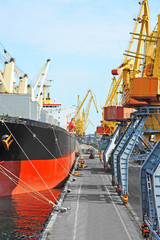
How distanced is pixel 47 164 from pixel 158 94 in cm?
1241

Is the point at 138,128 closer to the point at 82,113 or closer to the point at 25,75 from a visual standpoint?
the point at 25,75

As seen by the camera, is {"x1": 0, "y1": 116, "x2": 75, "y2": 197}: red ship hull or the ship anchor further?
{"x1": 0, "y1": 116, "x2": 75, "y2": 197}: red ship hull

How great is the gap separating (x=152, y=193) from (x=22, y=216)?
9368mm

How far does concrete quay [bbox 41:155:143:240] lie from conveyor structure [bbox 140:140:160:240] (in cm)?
114

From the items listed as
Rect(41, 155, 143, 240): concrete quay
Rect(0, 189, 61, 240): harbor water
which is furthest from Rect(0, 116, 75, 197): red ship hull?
Rect(41, 155, 143, 240): concrete quay

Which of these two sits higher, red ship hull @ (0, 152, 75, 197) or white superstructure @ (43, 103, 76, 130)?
white superstructure @ (43, 103, 76, 130)

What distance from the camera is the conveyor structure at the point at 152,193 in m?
12.8

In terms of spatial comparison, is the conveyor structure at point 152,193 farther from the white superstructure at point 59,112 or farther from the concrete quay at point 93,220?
the white superstructure at point 59,112

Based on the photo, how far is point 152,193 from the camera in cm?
1309

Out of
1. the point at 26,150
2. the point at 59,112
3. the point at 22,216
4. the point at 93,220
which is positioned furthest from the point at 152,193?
the point at 59,112

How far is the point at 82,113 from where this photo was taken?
13200 cm

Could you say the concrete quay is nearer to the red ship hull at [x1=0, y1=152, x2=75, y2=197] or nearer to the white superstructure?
the red ship hull at [x1=0, y1=152, x2=75, y2=197]

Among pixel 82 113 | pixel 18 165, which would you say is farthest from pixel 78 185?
pixel 82 113

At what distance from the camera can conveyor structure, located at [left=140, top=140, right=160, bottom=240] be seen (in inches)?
504
